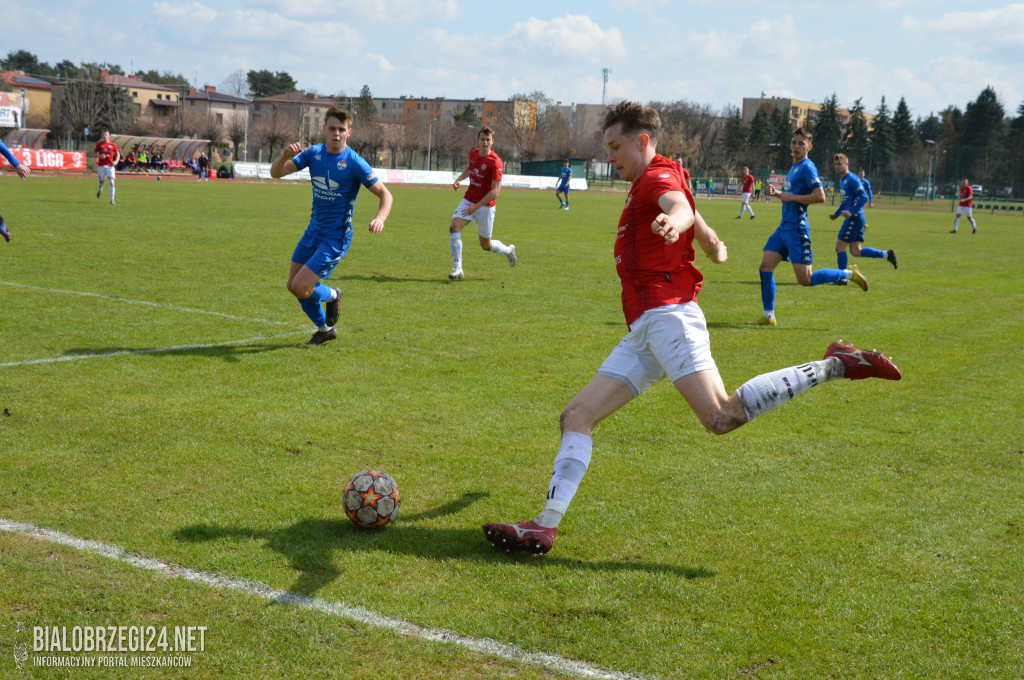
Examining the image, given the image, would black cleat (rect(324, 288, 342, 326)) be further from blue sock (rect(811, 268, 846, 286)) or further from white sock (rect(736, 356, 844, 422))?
blue sock (rect(811, 268, 846, 286))

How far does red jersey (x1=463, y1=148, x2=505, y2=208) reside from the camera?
1478cm

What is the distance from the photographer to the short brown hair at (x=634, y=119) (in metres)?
4.52

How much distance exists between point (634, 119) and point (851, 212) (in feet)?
48.5

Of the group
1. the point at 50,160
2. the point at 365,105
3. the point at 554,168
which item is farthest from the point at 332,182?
the point at 365,105

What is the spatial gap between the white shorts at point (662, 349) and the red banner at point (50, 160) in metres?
57.6

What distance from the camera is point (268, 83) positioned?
166625mm

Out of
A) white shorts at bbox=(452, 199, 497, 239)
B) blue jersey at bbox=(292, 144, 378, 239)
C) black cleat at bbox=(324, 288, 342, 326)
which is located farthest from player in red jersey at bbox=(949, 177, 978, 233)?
black cleat at bbox=(324, 288, 342, 326)

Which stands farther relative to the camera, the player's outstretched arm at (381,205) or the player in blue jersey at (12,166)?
the player in blue jersey at (12,166)

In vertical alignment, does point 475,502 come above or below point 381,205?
below

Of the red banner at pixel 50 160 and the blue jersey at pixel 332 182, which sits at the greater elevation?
the red banner at pixel 50 160

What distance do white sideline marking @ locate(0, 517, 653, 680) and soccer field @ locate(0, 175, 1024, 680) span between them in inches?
0.6

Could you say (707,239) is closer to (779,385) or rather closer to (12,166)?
(779,385)

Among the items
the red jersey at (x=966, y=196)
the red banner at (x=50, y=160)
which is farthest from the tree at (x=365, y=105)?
the red jersey at (x=966, y=196)

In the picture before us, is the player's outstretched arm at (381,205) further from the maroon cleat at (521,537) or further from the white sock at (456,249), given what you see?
the white sock at (456,249)
